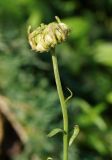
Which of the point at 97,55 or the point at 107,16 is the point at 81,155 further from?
the point at 107,16

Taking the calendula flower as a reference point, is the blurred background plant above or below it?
below

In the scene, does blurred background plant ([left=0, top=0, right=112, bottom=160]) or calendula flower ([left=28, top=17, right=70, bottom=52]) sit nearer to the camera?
calendula flower ([left=28, top=17, right=70, bottom=52])

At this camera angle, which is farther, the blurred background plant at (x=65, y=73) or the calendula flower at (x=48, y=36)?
the blurred background plant at (x=65, y=73)

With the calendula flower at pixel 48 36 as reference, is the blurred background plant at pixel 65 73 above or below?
below
